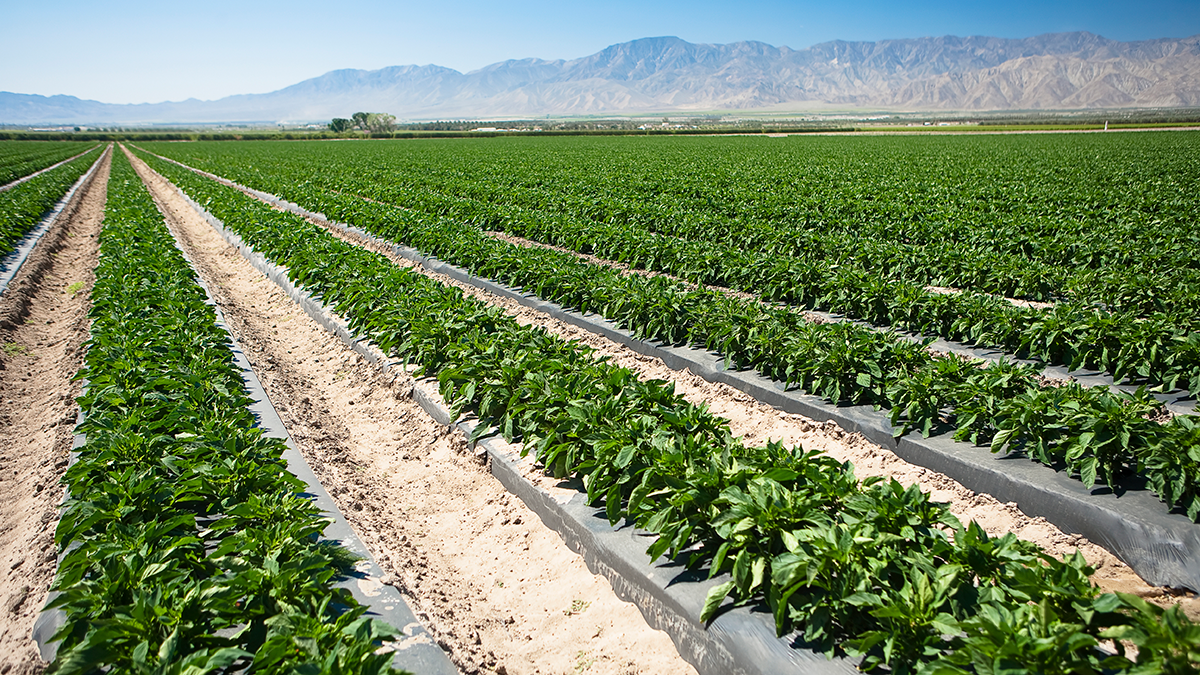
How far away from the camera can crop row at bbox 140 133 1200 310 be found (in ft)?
30.8

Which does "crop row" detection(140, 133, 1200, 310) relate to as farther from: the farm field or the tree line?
the tree line

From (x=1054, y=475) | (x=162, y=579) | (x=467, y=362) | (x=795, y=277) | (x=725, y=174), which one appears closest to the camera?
(x=162, y=579)

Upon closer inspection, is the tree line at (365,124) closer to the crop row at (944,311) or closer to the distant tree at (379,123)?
the distant tree at (379,123)

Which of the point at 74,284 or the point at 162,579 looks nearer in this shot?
the point at 162,579

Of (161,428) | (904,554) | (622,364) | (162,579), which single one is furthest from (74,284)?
(904,554)

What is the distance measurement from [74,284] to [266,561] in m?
11.7

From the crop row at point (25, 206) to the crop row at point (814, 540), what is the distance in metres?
13.7

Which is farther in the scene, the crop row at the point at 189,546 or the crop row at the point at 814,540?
the crop row at the point at 189,546

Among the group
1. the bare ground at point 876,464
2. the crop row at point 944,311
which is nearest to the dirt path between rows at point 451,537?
the bare ground at point 876,464

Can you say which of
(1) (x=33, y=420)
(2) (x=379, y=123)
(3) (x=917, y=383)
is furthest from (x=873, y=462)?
(2) (x=379, y=123)

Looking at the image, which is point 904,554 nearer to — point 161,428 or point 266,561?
point 266,561

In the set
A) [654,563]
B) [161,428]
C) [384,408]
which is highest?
[161,428]

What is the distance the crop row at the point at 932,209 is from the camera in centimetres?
938

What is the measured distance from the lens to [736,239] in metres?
12.9
